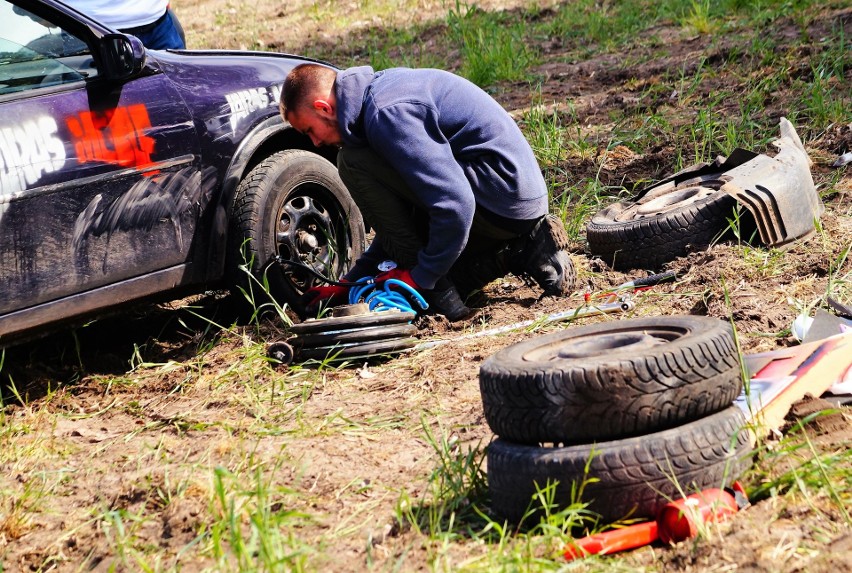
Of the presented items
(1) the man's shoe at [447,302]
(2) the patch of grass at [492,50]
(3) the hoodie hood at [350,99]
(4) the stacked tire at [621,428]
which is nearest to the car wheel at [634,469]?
(4) the stacked tire at [621,428]

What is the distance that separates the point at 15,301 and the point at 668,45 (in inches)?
260

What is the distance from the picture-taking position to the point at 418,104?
4266 millimetres

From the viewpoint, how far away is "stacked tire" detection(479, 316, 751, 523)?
2.43 m

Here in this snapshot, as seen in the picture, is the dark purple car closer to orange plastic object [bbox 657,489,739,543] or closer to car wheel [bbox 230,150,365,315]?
car wheel [bbox 230,150,365,315]

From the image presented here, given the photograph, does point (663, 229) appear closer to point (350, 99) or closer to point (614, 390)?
point (350, 99)

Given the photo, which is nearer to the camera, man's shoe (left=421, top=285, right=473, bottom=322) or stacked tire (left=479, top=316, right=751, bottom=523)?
stacked tire (left=479, top=316, right=751, bottom=523)

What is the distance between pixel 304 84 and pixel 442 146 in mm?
658

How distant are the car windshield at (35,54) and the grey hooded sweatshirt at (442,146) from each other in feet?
3.68

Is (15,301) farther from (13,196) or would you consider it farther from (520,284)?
(520,284)

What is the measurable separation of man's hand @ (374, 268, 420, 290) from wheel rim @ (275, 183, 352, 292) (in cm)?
43

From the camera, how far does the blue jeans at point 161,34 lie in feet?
20.9

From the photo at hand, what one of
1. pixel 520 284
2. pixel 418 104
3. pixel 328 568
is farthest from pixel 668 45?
pixel 328 568

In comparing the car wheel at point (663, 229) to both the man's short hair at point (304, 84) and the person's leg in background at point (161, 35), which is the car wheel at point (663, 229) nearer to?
the man's short hair at point (304, 84)

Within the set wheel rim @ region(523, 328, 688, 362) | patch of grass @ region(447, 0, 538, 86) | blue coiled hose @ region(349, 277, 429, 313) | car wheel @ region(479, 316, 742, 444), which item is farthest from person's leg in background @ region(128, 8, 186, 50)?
car wheel @ region(479, 316, 742, 444)
